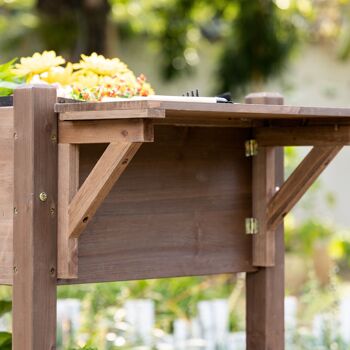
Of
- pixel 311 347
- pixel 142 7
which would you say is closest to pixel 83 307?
pixel 311 347

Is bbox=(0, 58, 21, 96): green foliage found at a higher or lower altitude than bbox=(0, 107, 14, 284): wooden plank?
higher

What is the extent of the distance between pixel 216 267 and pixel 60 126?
0.99 meters

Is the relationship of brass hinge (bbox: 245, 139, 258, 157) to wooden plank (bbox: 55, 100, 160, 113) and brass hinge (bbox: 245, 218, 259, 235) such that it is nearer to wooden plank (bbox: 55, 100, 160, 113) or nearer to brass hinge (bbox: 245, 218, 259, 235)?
brass hinge (bbox: 245, 218, 259, 235)

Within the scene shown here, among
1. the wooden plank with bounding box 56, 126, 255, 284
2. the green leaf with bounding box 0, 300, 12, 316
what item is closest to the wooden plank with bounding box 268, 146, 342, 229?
the wooden plank with bounding box 56, 126, 255, 284

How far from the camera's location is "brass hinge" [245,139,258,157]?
4219 millimetres

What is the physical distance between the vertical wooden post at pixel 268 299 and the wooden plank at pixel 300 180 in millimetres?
145

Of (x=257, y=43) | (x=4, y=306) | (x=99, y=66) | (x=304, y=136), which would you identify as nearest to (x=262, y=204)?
(x=304, y=136)

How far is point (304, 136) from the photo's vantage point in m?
4.06

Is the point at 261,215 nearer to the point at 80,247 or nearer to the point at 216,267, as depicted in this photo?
the point at 216,267

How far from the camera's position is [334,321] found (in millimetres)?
5762

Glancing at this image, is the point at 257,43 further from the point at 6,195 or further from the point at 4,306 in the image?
the point at 6,195

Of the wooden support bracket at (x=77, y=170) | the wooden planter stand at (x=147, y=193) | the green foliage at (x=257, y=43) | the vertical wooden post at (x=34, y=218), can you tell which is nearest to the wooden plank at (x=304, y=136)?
the wooden planter stand at (x=147, y=193)

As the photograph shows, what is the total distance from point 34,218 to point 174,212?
686 millimetres

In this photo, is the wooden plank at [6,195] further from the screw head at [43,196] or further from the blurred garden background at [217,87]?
the blurred garden background at [217,87]
